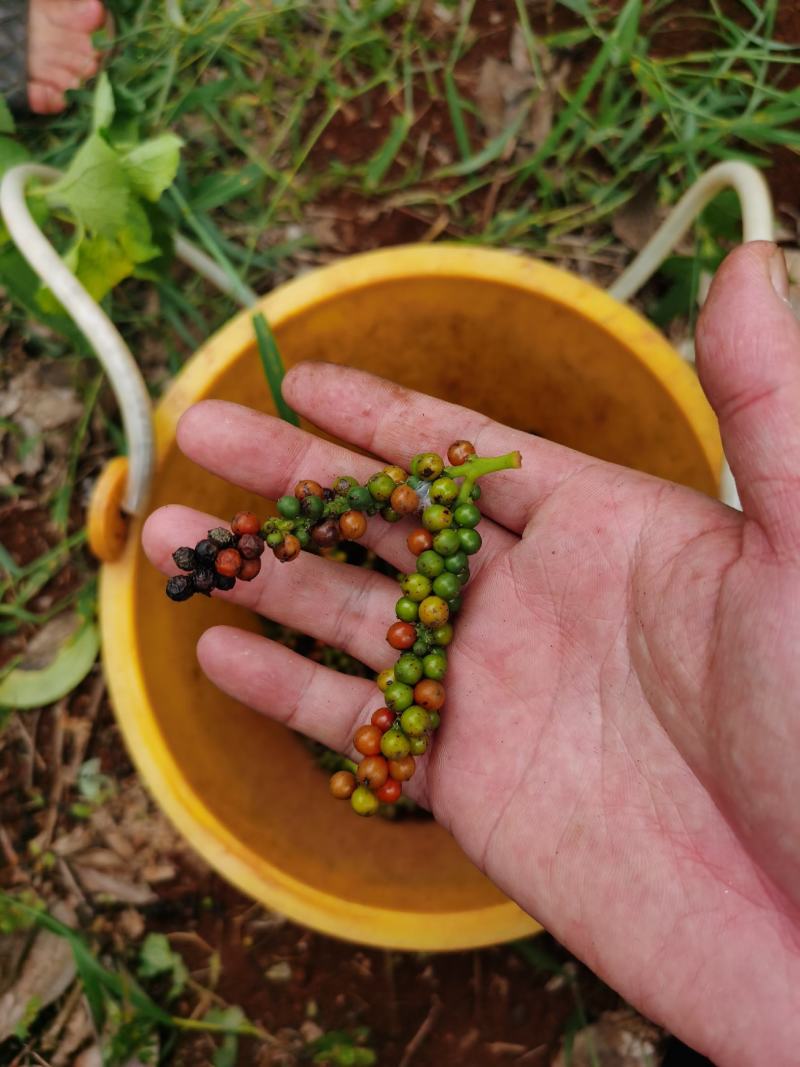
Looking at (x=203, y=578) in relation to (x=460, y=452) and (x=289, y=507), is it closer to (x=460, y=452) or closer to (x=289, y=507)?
(x=289, y=507)

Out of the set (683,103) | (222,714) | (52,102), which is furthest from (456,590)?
(52,102)

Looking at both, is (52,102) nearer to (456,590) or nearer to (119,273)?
(119,273)

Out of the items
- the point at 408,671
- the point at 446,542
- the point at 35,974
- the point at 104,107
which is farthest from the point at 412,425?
the point at 35,974

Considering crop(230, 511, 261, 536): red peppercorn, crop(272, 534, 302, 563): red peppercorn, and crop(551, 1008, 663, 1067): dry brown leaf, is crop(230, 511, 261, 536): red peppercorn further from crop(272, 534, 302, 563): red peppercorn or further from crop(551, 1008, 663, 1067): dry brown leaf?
crop(551, 1008, 663, 1067): dry brown leaf

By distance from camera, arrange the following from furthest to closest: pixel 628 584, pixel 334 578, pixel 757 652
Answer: pixel 334 578 → pixel 628 584 → pixel 757 652

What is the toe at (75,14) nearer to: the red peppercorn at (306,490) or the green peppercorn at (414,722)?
the red peppercorn at (306,490)

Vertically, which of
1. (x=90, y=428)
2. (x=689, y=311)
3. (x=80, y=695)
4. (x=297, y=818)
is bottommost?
(x=80, y=695)

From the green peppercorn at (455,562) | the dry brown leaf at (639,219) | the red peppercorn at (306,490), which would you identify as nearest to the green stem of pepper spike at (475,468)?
the green peppercorn at (455,562)
